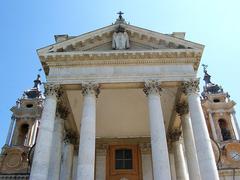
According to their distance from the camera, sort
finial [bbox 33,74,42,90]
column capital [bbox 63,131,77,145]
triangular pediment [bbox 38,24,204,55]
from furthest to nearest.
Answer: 1. finial [bbox 33,74,42,90]
2. column capital [bbox 63,131,77,145]
3. triangular pediment [bbox 38,24,204,55]

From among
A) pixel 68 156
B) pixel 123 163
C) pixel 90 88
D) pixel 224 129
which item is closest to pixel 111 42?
pixel 90 88

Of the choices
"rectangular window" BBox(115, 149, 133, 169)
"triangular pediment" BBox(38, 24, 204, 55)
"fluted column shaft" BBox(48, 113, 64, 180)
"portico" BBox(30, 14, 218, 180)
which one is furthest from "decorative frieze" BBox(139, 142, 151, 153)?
"triangular pediment" BBox(38, 24, 204, 55)

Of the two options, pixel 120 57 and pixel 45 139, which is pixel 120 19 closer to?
pixel 120 57

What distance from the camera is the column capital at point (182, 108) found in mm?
20361

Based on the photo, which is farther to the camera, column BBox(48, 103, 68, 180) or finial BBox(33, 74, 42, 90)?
finial BBox(33, 74, 42, 90)

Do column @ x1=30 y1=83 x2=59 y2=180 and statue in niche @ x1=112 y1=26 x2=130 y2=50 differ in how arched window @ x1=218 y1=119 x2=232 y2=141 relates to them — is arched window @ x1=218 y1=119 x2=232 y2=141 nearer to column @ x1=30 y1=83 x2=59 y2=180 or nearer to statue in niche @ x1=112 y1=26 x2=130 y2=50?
statue in niche @ x1=112 y1=26 x2=130 y2=50

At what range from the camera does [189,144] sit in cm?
1966

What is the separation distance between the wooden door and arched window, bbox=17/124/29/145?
1613 cm

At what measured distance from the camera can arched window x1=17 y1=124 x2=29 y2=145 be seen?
3704 cm

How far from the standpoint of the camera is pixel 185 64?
19672 mm

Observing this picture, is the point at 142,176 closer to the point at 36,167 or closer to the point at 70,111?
the point at 70,111

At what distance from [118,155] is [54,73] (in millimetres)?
8897

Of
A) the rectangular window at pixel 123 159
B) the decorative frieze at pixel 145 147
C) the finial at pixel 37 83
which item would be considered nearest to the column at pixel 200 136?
the decorative frieze at pixel 145 147

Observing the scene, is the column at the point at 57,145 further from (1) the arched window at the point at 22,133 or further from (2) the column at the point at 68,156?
(1) the arched window at the point at 22,133
